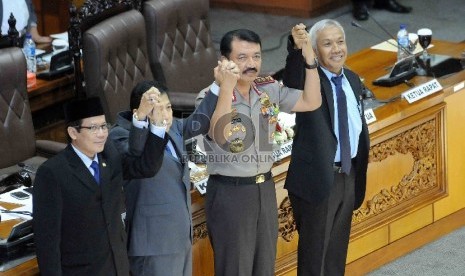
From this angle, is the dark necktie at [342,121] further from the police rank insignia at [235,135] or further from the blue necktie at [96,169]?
the blue necktie at [96,169]

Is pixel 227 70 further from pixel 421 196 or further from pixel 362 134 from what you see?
pixel 421 196

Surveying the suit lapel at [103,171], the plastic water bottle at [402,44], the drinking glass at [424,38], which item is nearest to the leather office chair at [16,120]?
the suit lapel at [103,171]

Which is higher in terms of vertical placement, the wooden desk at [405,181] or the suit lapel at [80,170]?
the suit lapel at [80,170]

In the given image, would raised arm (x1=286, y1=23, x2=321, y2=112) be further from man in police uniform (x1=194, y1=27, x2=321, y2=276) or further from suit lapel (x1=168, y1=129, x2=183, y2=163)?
suit lapel (x1=168, y1=129, x2=183, y2=163)

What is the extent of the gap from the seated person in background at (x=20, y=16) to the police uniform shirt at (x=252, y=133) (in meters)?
2.65

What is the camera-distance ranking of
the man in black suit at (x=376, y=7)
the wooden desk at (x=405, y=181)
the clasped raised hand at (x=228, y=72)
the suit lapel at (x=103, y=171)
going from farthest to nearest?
the man in black suit at (x=376, y=7) < the wooden desk at (x=405, y=181) < the clasped raised hand at (x=228, y=72) < the suit lapel at (x=103, y=171)

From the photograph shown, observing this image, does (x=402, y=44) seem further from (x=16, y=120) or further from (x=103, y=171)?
(x=103, y=171)

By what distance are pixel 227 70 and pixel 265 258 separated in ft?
2.81

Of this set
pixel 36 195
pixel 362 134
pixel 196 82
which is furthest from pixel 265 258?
pixel 196 82

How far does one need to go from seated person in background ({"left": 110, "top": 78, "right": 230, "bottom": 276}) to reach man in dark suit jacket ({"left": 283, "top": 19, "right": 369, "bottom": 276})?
0.59 m

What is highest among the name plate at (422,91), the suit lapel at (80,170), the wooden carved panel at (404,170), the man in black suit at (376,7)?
the suit lapel at (80,170)

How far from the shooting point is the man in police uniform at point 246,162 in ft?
14.1

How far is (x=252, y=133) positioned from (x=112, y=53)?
171cm

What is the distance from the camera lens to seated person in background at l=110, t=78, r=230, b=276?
418 cm
